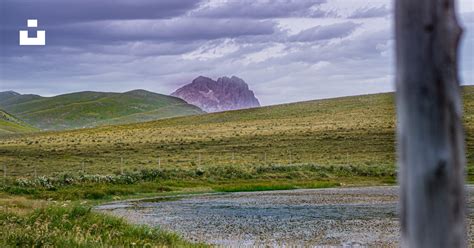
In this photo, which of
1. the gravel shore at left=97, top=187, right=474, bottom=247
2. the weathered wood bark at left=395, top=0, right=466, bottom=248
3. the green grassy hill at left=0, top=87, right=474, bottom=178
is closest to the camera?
the weathered wood bark at left=395, top=0, right=466, bottom=248

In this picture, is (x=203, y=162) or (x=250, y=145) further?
(x=250, y=145)

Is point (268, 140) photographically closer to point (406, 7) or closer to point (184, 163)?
point (184, 163)

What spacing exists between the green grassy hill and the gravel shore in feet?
47.7

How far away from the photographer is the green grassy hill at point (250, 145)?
205ft

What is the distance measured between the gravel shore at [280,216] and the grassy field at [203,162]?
348 centimetres

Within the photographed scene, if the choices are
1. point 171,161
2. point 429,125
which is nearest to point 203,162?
point 171,161

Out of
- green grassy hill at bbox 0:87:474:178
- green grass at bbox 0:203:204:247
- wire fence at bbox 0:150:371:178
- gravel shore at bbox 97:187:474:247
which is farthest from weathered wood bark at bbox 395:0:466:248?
wire fence at bbox 0:150:371:178

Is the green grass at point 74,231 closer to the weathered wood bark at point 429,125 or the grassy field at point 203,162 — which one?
the grassy field at point 203,162

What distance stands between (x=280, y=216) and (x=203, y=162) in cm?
3388

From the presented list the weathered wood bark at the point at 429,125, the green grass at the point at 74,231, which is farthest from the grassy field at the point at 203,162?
the weathered wood bark at the point at 429,125

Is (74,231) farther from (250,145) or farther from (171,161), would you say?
(250,145)

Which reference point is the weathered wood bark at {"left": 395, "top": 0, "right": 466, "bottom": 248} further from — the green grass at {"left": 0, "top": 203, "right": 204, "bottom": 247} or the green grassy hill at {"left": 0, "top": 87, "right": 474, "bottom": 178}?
the green grassy hill at {"left": 0, "top": 87, "right": 474, "bottom": 178}

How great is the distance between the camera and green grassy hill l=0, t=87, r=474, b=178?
6241 cm

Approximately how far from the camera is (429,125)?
8.77 ft
